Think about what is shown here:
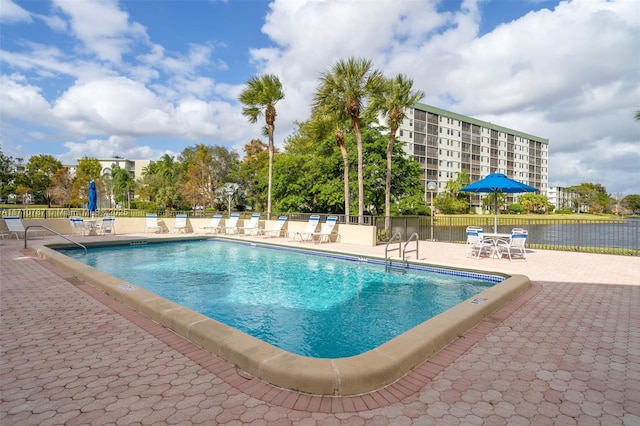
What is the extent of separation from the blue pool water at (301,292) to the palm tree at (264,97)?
8.65m

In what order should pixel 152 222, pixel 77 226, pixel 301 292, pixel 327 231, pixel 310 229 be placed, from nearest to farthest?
pixel 301 292, pixel 327 231, pixel 310 229, pixel 77 226, pixel 152 222

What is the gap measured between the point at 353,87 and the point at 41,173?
5721 cm

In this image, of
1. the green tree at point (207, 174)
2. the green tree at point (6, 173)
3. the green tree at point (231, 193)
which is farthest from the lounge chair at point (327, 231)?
the green tree at point (6, 173)

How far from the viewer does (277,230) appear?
56.4 ft

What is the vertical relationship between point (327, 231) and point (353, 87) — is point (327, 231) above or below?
below

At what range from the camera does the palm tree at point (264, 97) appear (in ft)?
64.1

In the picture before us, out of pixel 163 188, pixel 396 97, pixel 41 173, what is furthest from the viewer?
pixel 41 173

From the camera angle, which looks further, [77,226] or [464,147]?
[464,147]

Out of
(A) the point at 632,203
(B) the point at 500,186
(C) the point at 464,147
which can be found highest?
(C) the point at 464,147

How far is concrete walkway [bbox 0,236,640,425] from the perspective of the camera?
2.44m

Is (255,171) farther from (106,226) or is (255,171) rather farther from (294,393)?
(294,393)

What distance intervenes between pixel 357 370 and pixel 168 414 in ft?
4.79

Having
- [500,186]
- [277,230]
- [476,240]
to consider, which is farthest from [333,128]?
[476,240]

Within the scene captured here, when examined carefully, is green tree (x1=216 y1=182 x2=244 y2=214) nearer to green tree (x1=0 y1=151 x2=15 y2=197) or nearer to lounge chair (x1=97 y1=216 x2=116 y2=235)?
lounge chair (x1=97 y1=216 x2=116 y2=235)
